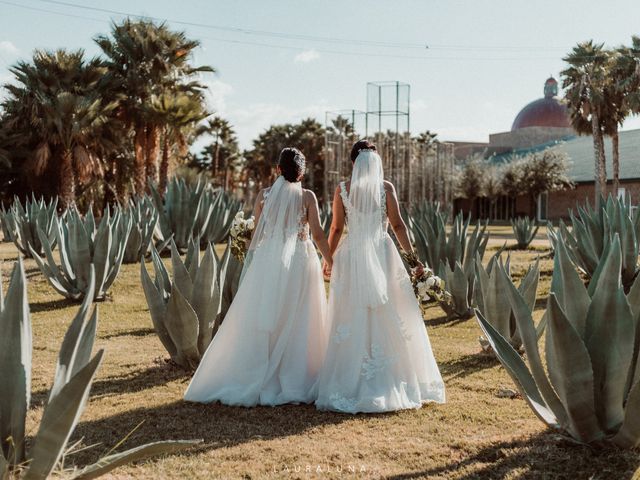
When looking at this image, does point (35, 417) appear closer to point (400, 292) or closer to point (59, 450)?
point (59, 450)

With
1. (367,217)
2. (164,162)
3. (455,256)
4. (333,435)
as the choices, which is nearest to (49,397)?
(333,435)

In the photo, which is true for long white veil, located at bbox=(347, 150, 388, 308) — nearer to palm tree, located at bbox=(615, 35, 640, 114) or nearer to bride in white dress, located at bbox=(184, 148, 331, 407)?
bride in white dress, located at bbox=(184, 148, 331, 407)

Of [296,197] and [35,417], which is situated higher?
[296,197]

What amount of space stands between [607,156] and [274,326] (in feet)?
138

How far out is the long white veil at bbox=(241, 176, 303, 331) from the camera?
5230 millimetres

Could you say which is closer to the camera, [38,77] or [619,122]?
[38,77]

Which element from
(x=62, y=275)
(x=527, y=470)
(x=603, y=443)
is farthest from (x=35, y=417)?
(x=62, y=275)

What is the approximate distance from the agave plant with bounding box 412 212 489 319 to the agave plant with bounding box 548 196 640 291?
41.4 inches

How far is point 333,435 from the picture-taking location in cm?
428

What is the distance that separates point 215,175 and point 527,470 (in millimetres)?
49660

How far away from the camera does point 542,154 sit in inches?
1665

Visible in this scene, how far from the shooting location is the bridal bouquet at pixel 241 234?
5859mm

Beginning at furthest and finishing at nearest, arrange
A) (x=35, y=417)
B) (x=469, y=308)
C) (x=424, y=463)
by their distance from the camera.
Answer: (x=469, y=308), (x=35, y=417), (x=424, y=463)

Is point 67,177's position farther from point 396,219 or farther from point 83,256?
point 396,219
